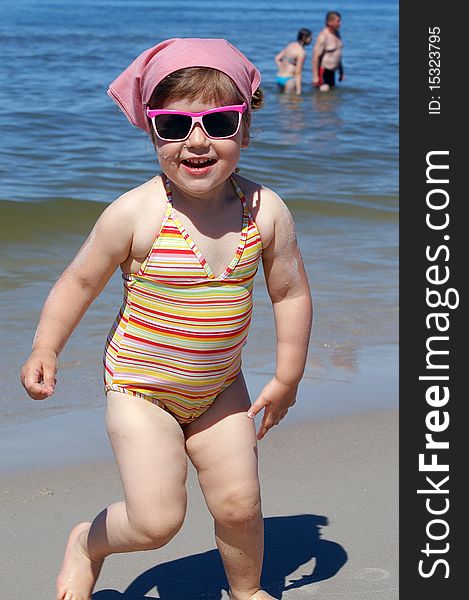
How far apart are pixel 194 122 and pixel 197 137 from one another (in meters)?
0.04

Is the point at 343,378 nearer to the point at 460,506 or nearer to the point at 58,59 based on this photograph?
the point at 460,506

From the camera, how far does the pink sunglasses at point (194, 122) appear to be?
271 centimetres

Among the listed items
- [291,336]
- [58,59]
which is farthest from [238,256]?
[58,59]

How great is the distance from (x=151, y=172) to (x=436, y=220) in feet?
19.1

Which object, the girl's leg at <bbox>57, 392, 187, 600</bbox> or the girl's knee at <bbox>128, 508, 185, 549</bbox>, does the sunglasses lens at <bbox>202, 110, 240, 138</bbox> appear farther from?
the girl's knee at <bbox>128, 508, 185, 549</bbox>

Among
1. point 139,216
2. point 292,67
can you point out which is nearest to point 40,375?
point 139,216

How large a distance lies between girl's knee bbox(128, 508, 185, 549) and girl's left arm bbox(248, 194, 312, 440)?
0.39m

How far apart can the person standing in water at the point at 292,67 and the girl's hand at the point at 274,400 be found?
52.5ft

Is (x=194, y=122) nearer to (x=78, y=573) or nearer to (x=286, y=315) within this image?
(x=286, y=315)

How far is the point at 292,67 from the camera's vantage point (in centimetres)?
1866

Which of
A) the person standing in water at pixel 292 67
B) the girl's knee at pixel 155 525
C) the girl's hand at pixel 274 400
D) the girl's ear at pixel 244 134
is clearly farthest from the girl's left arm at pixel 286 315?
the person standing in water at pixel 292 67

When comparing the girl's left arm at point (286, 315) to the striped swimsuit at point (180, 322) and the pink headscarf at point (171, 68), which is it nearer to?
the striped swimsuit at point (180, 322)

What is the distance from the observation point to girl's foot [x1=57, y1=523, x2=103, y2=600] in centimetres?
289

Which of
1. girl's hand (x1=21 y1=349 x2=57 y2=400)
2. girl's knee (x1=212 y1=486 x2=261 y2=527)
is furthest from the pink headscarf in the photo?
girl's knee (x1=212 y1=486 x2=261 y2=527)
